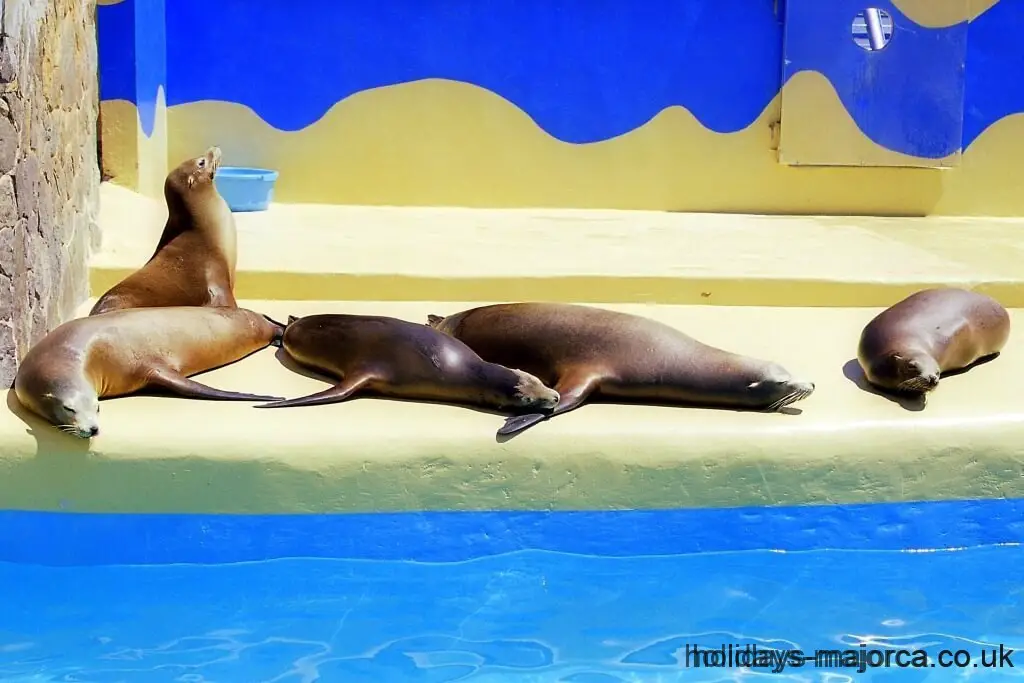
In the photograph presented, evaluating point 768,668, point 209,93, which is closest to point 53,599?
point 768,668

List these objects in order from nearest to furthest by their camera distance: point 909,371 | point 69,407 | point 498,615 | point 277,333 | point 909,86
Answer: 1. point 498,615
2. point 69,407
3. point 909,371
4. point 277,333
5. point 909,86

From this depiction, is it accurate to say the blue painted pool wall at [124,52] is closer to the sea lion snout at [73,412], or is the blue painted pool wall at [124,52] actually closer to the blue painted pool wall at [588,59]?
the blue painted pool wall at [588,59]

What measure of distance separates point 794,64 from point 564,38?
51.6 inches

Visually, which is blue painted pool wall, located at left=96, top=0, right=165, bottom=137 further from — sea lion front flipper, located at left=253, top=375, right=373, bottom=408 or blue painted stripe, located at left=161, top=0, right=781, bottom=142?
sea lion front flipper, located at left=253, top=375, right=373, bottom=408

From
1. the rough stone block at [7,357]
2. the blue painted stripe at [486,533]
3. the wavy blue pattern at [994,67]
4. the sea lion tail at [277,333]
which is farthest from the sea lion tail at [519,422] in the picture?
the wavy blue pattern at [994,67]

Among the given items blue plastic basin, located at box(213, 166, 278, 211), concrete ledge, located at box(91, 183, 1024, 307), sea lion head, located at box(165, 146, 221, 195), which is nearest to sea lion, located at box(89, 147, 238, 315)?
sea lion head, located at box(165, 146, 221, 195)

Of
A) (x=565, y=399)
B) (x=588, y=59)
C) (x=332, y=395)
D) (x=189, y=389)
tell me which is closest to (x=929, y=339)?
(x=565, y=399)

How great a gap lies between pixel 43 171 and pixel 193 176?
0.70 metres

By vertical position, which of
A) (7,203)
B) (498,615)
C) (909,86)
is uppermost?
(909,86)

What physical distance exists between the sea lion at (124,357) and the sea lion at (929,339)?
6.52 ft

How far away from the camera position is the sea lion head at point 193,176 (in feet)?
16.2

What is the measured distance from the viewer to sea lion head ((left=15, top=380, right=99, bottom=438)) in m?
3.54

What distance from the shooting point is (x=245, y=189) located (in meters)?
6.67

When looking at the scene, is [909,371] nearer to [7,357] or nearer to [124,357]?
[124,357]
